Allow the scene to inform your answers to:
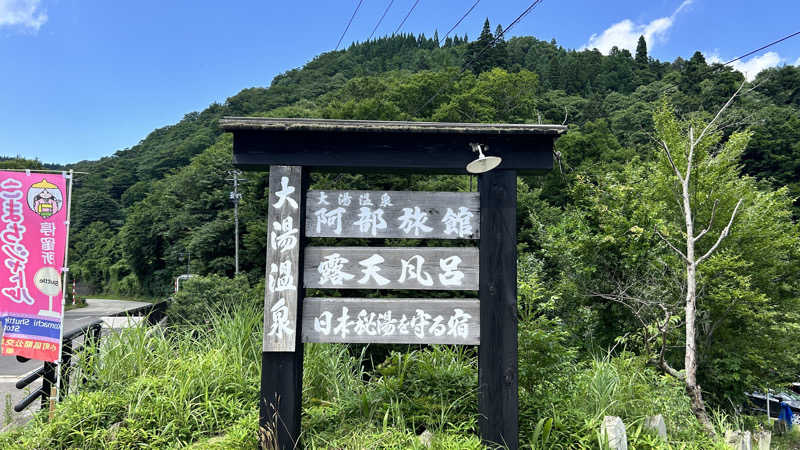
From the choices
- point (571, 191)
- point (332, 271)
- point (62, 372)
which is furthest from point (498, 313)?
point (571, 191)

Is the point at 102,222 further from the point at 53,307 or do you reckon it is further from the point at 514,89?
the point at 53,307

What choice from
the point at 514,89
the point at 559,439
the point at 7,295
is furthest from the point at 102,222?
the point at 559,439

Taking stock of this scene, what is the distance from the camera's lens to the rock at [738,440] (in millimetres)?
3624

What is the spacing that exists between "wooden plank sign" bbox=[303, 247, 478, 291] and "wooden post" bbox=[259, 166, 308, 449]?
15 centimetres

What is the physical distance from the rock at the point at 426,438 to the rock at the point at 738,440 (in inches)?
104

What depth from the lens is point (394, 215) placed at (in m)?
3.17

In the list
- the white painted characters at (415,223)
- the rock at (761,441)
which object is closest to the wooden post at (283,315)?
the white painted characters at (415,223)

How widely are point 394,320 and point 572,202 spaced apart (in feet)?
61.8

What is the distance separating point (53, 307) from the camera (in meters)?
3.46

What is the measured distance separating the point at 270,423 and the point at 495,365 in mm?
1599

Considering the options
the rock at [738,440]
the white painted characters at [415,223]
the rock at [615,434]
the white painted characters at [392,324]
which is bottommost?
the rock at [738,440]

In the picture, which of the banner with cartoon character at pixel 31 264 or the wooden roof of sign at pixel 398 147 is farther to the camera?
the banner with cartoon character at pixel 31 264

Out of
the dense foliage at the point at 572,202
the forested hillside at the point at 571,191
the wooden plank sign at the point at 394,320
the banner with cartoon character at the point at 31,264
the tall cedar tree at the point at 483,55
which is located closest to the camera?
the wooden plank sign at the point at 394,320

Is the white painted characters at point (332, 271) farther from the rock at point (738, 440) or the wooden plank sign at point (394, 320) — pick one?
the rock at point (738, 440)
